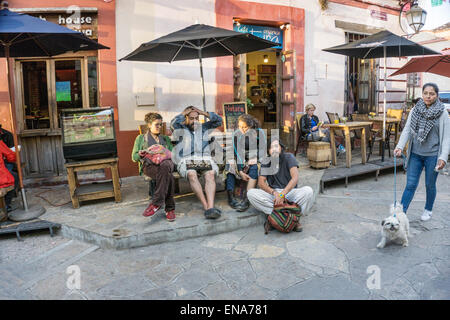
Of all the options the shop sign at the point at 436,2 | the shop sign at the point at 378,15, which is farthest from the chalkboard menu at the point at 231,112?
the shop sign at the point at 436,2

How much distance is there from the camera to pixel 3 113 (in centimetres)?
614

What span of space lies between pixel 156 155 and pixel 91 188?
144cm

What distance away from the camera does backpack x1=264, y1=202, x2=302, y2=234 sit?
4445 mm

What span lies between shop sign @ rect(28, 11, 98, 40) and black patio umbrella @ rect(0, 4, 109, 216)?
27.1 inches

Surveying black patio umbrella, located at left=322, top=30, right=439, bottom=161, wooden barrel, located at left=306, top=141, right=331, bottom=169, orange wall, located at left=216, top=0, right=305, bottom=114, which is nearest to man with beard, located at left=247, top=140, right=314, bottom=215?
wooden barrel, located at left=306, top=141, right=331, bottom=169

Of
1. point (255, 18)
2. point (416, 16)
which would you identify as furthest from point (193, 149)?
point (416, 16)

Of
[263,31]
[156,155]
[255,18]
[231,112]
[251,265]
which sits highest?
[255,18]

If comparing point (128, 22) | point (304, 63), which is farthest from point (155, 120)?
point (304, 63)

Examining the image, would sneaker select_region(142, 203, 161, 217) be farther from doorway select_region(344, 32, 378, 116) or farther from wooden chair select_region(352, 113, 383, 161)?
doorway select_region(344, 32, 378, 116)

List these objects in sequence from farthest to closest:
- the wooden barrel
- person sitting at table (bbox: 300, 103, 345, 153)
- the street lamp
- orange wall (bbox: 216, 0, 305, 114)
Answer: the street lamp, person sitting at table (bbox: 300, 103, 345, 153), orange wall (bbox: 216, 0, 305, 114), the wooden barrel

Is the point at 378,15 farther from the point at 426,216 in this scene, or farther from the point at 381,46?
the point at 426,216

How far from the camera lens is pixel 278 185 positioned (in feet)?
15.6

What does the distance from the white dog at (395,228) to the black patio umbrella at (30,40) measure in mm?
4133
